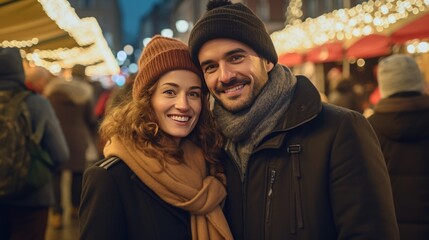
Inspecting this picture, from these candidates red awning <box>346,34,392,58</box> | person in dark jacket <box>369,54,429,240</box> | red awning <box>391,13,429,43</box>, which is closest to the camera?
person in dark jacket <box>369,54,429,240</box>

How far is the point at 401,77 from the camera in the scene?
397 cm

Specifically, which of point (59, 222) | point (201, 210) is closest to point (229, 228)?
point (201, 210)

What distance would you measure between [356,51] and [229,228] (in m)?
7.71

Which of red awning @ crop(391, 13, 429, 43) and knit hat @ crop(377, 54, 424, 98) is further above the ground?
red awning @ crop(391, 13, 429, 43)

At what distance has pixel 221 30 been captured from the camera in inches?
104

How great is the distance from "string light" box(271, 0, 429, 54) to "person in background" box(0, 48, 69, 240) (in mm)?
5079

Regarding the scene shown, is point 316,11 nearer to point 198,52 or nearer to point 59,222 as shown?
point 59,222

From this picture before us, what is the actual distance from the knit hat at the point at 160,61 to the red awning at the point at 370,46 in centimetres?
597

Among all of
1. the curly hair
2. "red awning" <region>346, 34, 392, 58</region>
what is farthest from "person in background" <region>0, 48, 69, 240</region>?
"red awning" <region>346, 34, 392, 58</region>

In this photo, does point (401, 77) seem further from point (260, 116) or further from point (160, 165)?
point (160, 165)

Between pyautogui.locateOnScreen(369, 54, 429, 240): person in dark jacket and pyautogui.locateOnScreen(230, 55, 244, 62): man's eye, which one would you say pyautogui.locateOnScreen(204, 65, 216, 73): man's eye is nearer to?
pyautogui.locateOnScreen(230, 55, 244, 62): man's eye

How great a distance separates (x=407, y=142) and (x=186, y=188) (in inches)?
81.9

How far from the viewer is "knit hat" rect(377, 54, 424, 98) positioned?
3.98 m

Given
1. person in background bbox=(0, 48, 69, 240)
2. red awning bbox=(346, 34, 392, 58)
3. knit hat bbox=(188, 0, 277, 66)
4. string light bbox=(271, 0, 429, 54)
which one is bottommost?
person in background bbox=(0, 48, 69, 240)
